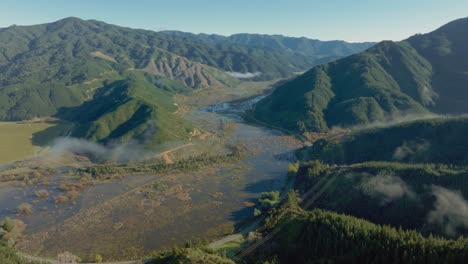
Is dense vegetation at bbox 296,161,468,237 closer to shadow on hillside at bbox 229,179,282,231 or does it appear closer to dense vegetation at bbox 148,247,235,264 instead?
shadow on hillside at bbox 229,179,282,231

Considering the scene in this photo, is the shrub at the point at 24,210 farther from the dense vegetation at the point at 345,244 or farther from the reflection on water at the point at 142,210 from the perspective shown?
the dense vegetation at the point at 345,244

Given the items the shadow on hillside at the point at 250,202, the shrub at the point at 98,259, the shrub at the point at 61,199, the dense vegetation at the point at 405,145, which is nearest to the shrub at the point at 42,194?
the shrub at the point at 61,199

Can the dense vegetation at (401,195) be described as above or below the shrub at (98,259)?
above

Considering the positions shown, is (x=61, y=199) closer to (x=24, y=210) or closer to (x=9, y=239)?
(x=24, y=210)

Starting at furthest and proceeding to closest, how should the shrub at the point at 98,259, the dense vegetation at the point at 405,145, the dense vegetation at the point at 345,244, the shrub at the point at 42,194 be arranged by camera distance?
1. the dense vegetation at the point at 405,145
2. the shrub at the point at 42,194
3. the shrub at the point at 98,259
4. the dense vegetation at the point at 345,244

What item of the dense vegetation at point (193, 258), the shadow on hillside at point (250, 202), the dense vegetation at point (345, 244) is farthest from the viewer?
the shadow on hillside at point (250, 202)

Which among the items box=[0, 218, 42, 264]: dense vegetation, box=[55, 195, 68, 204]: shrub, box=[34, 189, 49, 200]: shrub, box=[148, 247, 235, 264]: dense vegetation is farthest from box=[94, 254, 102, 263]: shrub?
box=[34, 189, 49, 200]: shrub
